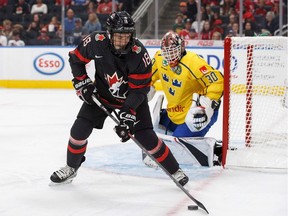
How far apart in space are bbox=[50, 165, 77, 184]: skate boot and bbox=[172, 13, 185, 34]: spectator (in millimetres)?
6272

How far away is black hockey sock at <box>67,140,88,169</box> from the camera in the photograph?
3891 mm

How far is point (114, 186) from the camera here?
3.95 m

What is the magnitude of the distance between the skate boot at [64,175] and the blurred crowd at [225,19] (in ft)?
19.5

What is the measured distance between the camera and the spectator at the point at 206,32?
977cm

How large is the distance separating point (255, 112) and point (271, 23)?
4.77 meters

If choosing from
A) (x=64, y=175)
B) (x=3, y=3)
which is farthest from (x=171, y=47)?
(x=3, y=3)

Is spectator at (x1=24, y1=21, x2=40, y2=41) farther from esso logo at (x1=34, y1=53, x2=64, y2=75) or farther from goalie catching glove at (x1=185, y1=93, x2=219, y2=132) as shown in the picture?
goalie catching glove at (x1=185, y1=93, x2=219, y2=132)

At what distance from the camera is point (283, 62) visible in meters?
5.35

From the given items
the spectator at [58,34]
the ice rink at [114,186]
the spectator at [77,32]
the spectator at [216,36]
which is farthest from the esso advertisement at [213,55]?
the ice rink at [114,186]

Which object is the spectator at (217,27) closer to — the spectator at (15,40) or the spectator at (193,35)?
the spectator at (193,35)

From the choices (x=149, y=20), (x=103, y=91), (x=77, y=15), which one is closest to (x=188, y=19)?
(x=149, y=20)

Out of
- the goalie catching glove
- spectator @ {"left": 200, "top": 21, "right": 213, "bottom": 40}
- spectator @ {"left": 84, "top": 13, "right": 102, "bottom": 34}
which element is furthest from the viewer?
spectator @ {"left": 84, "top": 13, "right": 102, "bottom": 34}

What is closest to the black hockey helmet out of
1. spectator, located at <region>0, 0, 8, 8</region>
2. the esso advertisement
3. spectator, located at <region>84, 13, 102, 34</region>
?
the esso advertisement

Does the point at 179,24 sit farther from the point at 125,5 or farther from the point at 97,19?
the point at 97,19
